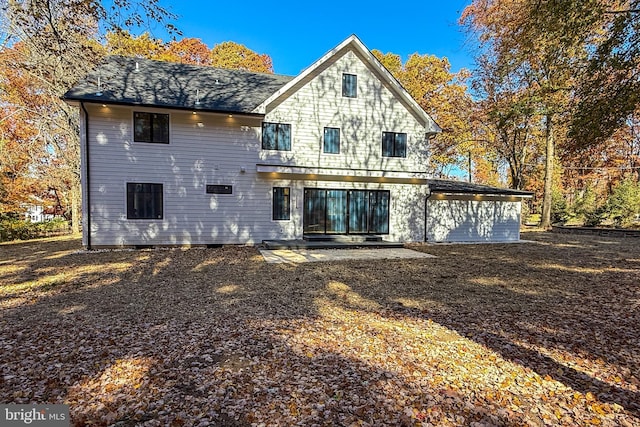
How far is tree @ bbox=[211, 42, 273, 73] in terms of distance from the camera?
92.4 ft

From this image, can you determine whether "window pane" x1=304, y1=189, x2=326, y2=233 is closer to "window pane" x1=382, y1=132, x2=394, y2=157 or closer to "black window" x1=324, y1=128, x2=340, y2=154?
"black window" x1=324, y1=128, x2=340, y2=154

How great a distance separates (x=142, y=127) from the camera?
491 inches

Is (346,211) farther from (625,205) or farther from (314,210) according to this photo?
(625,205)

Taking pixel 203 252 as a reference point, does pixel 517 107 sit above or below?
above

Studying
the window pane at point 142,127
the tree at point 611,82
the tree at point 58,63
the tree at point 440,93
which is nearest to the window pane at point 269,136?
the window pane at point 142,127

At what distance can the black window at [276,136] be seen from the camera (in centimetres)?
1362

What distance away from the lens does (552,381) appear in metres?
3.40

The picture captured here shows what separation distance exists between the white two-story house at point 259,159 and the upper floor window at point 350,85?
0.05 metres

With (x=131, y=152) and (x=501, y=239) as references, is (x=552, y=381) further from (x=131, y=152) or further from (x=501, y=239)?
(x=501, y=239)

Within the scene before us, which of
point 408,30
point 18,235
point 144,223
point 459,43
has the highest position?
point 408,30

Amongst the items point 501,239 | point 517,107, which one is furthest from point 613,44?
point 501,239

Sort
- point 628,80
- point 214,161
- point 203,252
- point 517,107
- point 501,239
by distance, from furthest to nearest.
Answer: point 501,239
point 214,161
point 203,252
point 517,107
point 628,80

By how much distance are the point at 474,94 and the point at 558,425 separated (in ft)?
85.8

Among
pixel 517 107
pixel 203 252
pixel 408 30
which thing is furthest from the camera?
pixel 408 30
